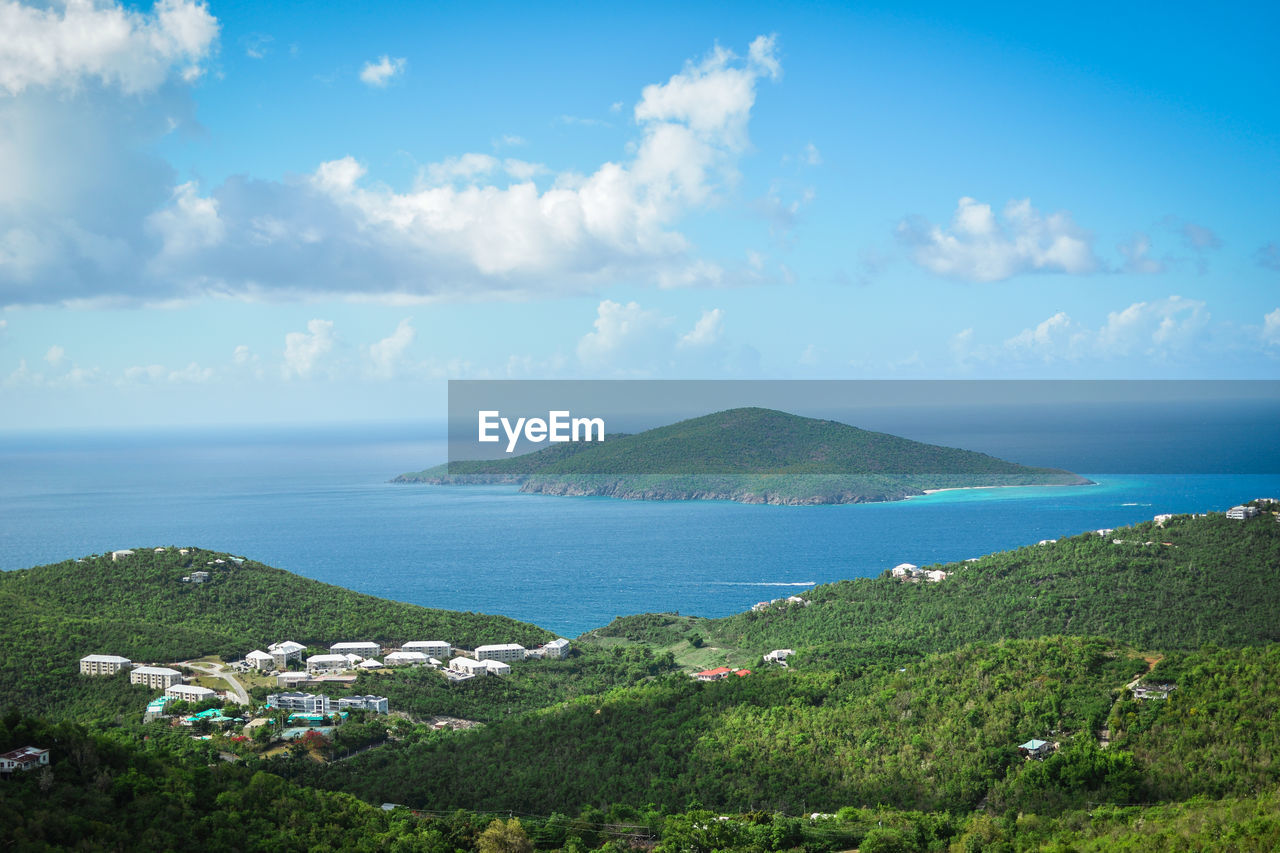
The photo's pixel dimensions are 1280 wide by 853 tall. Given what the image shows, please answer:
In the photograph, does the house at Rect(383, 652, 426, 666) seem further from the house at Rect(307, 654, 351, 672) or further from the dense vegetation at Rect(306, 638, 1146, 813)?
the dense vegetation at Rect(306, 638, 1146, 813)

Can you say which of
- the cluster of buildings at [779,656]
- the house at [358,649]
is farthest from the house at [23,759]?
the cluster of buildings at [779,656]

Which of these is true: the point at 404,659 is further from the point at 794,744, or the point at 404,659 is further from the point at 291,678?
the point at 794,744

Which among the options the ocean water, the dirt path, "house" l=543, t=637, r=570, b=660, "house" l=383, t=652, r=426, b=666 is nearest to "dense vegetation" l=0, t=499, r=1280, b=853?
"house" l=543, t=637, r=570, b=660

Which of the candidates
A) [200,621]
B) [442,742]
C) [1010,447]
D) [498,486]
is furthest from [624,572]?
[1010,447]

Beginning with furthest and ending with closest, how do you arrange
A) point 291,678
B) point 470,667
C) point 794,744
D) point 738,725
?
1. point 470,667
2. point 291,678
3. point 738,725
4. point 794,744

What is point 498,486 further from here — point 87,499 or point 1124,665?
point 1124,665

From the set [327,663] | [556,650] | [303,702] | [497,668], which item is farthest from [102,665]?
[556,650]
